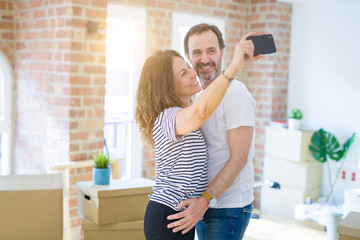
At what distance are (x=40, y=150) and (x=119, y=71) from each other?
101cm

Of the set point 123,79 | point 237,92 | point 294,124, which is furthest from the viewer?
point 294,124

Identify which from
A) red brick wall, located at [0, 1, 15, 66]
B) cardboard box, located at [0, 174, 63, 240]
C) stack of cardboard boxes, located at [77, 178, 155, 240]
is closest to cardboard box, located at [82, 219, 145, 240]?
stack of cardboard boxes, located at [77, 178, 155, 240]

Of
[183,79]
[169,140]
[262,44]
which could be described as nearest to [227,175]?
[169,140]

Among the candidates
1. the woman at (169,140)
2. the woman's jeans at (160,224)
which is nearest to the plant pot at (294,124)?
the woman at (169,140)

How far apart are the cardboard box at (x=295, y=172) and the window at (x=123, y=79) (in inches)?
58.6

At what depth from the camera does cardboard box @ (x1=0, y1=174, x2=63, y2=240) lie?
1923mm

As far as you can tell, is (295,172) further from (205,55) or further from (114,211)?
(205,55)

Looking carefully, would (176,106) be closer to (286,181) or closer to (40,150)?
(40,150)

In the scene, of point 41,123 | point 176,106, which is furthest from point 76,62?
point 176,106

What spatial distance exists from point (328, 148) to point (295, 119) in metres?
0.44

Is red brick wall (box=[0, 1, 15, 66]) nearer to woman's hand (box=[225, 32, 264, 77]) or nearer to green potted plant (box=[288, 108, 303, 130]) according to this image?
green potted plant (box=[288, 108, 303, 130])

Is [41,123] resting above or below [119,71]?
below

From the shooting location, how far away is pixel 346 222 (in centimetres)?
171

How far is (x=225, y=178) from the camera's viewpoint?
71.6 inches
